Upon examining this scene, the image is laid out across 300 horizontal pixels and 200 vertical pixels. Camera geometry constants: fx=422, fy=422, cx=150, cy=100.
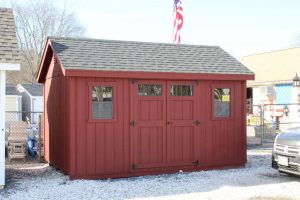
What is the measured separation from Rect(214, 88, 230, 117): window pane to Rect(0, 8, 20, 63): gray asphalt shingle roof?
4926mm

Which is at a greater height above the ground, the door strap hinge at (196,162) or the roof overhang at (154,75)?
the roof overhang at (154,75)

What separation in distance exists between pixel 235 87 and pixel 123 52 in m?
2.99

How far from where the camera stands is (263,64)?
2644 cm

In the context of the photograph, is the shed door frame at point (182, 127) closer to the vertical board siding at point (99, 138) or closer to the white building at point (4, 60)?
the vertical board siding at point (99, 138)

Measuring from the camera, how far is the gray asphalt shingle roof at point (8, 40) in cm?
819

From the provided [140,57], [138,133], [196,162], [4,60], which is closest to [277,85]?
[196,162]

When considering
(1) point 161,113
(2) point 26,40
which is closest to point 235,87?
(1) point 161,113

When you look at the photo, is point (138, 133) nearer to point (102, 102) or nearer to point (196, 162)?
point (102, 102)

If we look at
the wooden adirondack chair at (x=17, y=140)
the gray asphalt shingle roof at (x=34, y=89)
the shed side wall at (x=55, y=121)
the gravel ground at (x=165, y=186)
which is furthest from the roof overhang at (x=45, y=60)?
the gray asphalt shingle roof at (x=34, y=89)

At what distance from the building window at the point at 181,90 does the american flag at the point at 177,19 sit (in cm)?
394

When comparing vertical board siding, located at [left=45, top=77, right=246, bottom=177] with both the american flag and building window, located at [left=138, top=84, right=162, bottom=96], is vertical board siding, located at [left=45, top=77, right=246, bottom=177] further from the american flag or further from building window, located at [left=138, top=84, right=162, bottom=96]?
the american flag

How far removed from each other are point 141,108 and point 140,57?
4.36 ft

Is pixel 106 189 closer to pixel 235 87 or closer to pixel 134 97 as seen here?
pixel 134 97

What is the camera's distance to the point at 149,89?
32.4 feet
